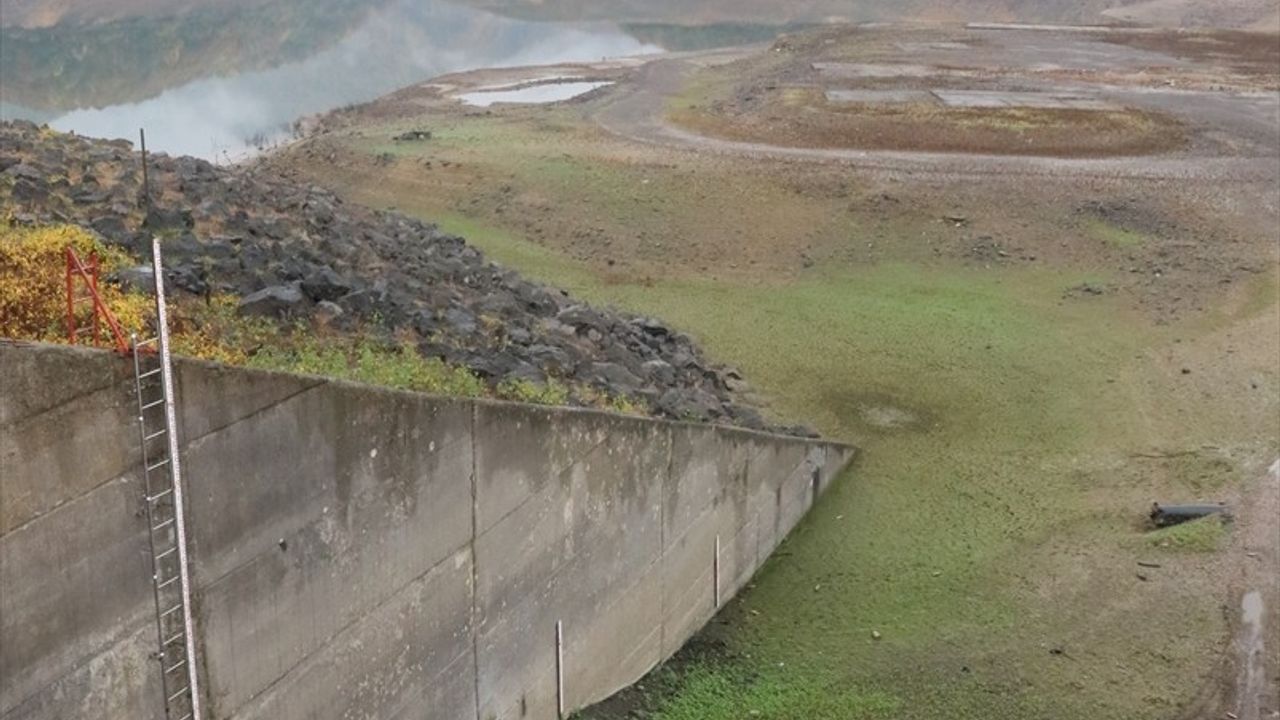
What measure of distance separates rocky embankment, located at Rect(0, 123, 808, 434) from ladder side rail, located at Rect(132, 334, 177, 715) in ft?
10.5

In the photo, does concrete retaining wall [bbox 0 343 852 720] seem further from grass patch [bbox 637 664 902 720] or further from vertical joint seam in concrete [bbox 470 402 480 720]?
grass patch [bbox 637 664 902 720]

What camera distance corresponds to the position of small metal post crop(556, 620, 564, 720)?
453 inches

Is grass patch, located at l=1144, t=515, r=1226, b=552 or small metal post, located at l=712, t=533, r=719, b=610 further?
grass patch, located at l=1144, t=515, r=1226, b=552

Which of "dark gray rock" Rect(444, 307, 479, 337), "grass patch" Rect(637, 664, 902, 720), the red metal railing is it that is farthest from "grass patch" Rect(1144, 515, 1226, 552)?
the red metal railing

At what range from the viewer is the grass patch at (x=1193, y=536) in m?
15.2

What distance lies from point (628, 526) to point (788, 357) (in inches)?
412

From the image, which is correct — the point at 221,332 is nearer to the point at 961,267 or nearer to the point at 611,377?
the point at 611,377

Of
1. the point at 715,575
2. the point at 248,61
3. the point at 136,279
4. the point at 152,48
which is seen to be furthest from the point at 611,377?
the point at 152,48

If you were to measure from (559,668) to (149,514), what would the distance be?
5.28 meters

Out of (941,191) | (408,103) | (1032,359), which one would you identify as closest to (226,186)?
(1032,359)

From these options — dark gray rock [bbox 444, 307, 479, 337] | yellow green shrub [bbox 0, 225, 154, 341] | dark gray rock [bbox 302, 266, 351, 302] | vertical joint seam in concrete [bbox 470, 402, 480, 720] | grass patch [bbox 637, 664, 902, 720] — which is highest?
yellow green shrub [bbox 0, 225, 154, 341]

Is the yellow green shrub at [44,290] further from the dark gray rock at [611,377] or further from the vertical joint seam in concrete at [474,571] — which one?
the dark gray rock at [611,377]

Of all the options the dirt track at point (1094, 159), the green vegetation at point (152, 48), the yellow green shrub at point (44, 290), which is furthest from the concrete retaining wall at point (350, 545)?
the green vegetation at point (152, 48)

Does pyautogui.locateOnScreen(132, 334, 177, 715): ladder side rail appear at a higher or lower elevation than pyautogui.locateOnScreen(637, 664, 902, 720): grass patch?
higher
